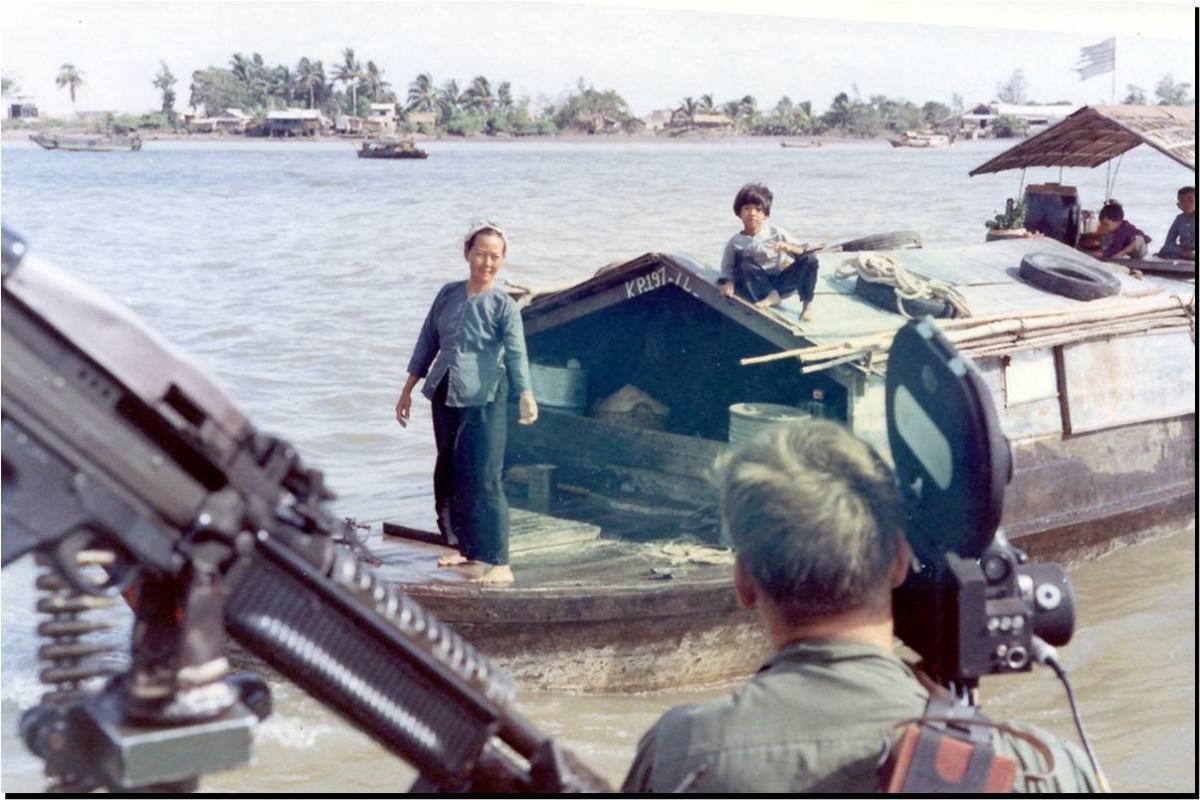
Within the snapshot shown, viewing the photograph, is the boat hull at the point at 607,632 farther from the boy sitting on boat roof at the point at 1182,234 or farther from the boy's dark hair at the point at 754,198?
the boy sitting on boat roof at the point at 1182,234

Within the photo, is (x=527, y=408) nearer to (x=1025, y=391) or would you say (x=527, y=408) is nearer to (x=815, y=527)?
(x=1025, y=391)

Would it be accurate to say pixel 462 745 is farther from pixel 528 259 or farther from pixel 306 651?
pixel 528 259

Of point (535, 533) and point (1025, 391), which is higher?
point (1025, 391)

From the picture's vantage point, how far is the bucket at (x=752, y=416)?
7746 millimetres

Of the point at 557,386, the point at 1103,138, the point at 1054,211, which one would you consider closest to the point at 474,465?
the point at 557,386

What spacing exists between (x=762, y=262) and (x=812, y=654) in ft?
19.8

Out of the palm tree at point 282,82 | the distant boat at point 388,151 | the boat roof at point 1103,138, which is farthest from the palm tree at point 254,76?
the distant boat at point 388,151

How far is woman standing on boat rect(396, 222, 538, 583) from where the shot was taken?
6219mm

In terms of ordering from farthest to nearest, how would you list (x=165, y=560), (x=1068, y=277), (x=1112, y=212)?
(x=1112, y=212), (x=1068, y=277), (x=165, y=560)

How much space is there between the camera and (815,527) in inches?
73.9

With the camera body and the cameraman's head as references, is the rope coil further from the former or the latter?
the cameraman's head

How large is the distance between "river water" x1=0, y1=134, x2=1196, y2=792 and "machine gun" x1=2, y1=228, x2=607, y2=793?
7.0 inches

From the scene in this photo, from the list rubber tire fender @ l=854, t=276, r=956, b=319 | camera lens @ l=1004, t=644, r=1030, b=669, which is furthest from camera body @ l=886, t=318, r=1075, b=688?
rubber tire fender @ l=854, t=276, r=956, b=319

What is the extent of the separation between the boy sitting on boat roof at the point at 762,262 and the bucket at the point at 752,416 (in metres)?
0.55
